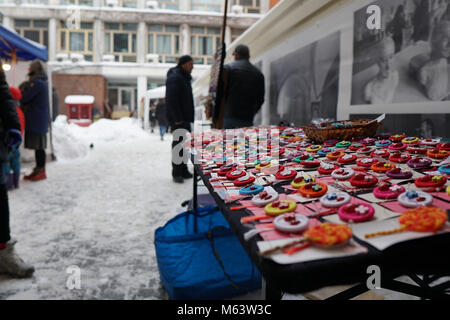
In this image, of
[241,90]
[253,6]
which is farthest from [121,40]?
[241,90]

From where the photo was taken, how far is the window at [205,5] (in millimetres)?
22578

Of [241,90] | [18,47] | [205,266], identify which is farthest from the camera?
[18,47]

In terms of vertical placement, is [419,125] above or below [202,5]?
below

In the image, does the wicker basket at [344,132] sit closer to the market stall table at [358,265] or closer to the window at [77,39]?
the market stall table at [358,265]

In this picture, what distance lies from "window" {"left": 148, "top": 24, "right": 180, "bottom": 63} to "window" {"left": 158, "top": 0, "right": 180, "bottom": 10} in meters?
1.46

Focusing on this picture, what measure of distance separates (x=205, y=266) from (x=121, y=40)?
22.4 m

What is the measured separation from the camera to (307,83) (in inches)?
138

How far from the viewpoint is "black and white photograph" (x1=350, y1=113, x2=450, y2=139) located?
194 cm

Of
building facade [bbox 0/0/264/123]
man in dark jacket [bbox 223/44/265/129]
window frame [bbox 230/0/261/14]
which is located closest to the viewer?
man in dark jacket [bbox 223/44/265/129]

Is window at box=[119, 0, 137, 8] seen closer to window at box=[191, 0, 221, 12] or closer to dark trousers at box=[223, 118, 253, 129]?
window at box=[191, 0, 221, 12]

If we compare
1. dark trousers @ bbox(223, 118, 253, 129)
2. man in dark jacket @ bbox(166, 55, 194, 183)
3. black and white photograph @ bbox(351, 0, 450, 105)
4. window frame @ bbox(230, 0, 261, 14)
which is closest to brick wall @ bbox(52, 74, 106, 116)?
window frame @ bbox(230, 0, 261, 14)

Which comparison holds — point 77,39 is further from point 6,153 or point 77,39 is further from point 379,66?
point 379,66

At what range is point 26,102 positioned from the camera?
4578 millimetres
